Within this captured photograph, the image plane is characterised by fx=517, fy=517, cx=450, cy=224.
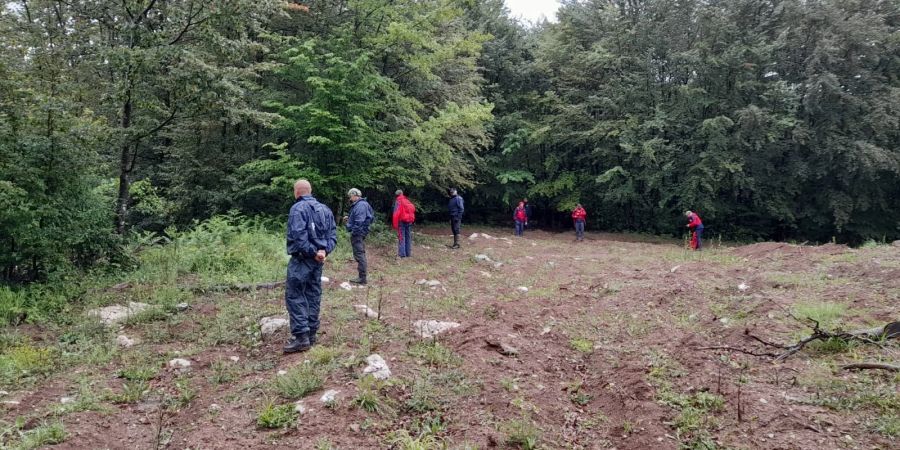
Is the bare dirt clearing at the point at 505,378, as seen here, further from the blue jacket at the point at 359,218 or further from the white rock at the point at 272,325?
the blue jacket at the point at 359,218

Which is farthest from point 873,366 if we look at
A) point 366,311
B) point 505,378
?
point 366,311

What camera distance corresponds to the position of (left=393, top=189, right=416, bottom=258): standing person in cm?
1224

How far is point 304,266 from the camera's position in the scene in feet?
19.5

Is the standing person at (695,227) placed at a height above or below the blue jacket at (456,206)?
below

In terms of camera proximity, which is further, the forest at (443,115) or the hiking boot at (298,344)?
the forest at (443,115)

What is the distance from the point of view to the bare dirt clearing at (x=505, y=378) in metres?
4.05

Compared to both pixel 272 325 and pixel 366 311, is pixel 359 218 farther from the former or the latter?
pixel 272 325

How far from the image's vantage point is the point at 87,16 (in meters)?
9.96

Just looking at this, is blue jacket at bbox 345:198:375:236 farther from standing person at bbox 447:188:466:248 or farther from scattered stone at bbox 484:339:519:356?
standing person at bbox 447:188:466:248

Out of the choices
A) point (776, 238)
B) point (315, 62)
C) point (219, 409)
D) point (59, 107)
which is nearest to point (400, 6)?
point (315, 62)

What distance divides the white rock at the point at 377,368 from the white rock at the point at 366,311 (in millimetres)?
1919

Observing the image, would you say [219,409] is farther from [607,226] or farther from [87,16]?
[607,226]

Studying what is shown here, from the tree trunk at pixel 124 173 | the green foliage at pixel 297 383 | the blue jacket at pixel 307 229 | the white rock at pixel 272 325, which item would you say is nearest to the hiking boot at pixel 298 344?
the white rock at pixel 272 325

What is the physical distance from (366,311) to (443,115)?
306 inches
